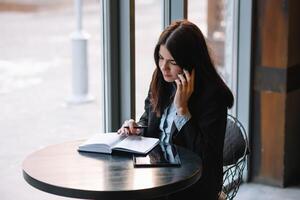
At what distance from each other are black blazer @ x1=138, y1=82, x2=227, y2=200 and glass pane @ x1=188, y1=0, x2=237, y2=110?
161cm

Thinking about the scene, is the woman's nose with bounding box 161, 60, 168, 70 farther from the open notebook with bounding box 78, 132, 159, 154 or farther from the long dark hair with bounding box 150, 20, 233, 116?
the open notebook with bounding box 78, 132, 159, 154

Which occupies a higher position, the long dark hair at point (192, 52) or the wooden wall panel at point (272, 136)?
the long dark hair at point (192, 52)

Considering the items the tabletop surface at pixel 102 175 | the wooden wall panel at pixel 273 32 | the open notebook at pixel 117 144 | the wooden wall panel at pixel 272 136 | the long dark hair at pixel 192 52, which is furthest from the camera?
the wooden wall panel at pixel 272 136

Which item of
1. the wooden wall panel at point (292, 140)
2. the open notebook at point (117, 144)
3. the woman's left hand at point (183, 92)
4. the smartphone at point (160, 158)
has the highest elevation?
the woman's left hand at point (183, 92)

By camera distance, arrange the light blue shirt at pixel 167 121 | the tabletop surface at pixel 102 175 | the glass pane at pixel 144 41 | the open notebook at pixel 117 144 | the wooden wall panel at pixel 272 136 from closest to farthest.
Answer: the tabletop surface at pixel 102 175
the open notebook at pixel 117 144
the light blue shirt at pixel 167 121
the glass pane at pixel 144 41
the wooden wall panel at pixel 272 136

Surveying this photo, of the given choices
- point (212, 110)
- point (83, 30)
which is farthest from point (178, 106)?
point (83, 30)

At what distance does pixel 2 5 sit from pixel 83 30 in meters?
0.49

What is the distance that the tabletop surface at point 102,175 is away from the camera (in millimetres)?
1979

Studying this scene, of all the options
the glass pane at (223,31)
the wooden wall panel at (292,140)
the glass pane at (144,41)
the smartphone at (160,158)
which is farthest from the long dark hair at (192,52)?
the wooden wall panel at (292,140)

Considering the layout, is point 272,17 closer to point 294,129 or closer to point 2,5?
point 294,129

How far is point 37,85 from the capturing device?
2.82m

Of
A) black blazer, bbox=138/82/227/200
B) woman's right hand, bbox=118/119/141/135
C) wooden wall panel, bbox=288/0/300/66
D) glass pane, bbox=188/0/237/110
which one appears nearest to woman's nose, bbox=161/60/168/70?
black blazer, bbox=138/82/227/200

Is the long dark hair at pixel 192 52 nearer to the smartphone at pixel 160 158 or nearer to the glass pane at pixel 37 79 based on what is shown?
the smartphone at pixel 160 158

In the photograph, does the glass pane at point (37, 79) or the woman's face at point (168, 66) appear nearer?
the woman's face at point (168, 66)
